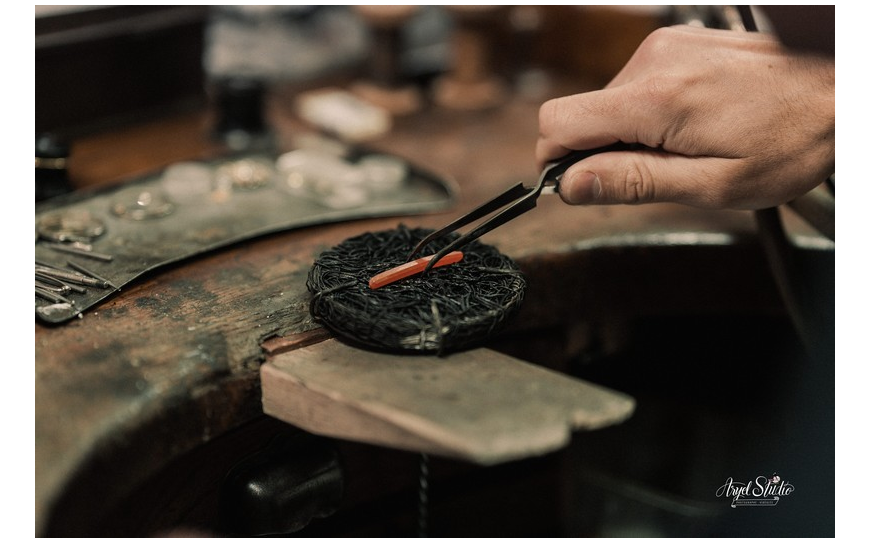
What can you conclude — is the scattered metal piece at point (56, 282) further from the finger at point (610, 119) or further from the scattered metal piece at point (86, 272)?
the finger at point (610, 119)

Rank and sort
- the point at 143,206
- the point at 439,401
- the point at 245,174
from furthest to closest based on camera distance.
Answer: the point at 245,174 < the point at 143,206 < the point at 439,401

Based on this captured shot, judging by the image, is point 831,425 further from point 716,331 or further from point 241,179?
point 241,179

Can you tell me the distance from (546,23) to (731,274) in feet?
3.39

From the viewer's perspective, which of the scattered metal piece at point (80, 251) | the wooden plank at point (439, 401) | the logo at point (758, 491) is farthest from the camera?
the logo at point (758, 491)

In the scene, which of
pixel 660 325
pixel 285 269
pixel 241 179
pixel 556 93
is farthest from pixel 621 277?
pixel 556 93

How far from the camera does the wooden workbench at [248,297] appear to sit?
89 centimetres

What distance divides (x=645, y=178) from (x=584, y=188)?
0.08 m

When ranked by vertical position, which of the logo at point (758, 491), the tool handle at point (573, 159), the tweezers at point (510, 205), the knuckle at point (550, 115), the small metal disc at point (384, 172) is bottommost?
the logo at point (758, 491)

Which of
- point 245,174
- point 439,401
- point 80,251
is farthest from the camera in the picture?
point 245,174

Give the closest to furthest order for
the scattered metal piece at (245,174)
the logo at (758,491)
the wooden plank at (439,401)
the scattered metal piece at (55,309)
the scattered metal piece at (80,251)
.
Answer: the wooden plank at (439,401)
the scattered metal piece at (55,309)
the scattered metal piece at (80,251)
the logo at (758,491)
the scattered metal piece at (245,174)

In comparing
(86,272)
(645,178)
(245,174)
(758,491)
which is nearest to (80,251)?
(86,272)

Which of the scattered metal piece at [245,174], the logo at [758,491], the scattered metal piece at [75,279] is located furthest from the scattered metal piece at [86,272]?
the logo at [758,491]

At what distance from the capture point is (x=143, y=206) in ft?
4.45

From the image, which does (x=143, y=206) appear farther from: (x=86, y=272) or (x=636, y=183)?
(x=636, y=183)
